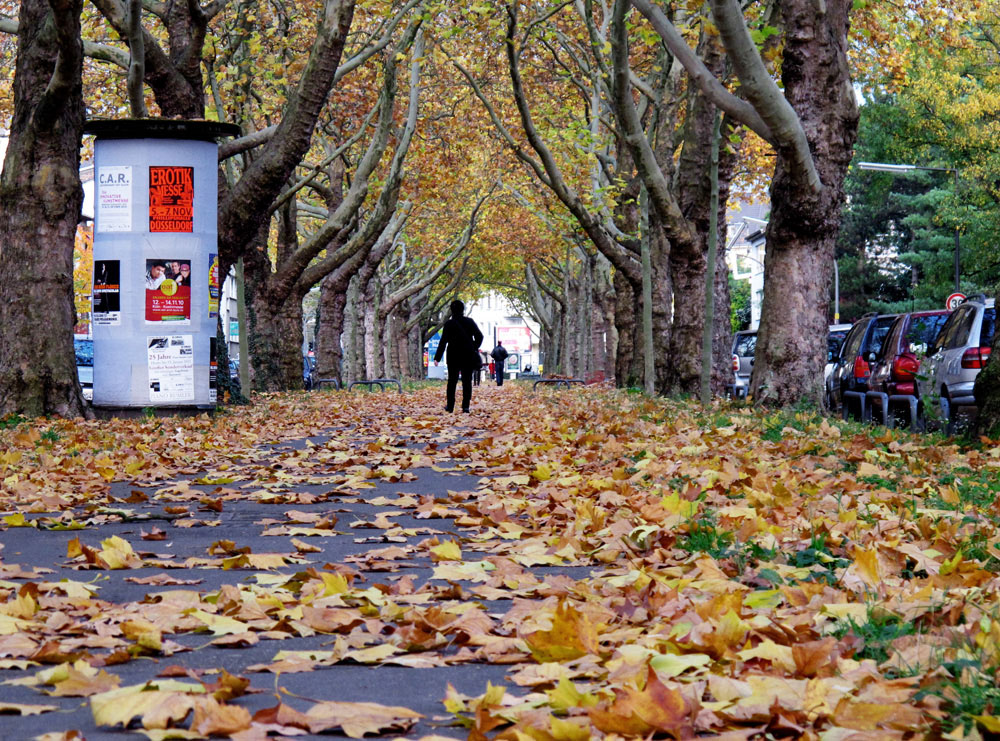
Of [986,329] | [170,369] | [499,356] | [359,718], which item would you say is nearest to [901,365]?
[986,329]

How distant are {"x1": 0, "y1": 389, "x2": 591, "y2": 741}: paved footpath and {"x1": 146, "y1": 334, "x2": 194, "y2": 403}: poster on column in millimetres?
7741

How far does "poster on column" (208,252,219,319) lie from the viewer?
17156mm

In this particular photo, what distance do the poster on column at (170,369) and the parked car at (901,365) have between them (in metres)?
9.01

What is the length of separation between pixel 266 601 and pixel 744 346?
30545 mm

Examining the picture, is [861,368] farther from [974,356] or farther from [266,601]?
[266,601]

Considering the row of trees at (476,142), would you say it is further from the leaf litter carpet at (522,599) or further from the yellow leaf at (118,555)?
the yellow leaf at (118,555)

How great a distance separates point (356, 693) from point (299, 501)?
16.1ft

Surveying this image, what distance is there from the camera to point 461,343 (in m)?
20.2

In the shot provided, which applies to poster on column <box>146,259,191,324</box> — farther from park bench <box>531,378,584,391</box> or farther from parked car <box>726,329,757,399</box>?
park bench <box>531,378,584,391</box>

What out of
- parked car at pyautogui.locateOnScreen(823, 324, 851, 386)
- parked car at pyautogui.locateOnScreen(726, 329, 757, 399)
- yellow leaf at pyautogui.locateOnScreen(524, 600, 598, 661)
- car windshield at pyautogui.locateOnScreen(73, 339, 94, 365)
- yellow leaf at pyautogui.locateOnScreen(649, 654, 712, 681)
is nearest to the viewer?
yellow leaf at pyautogui.locateOnScreen(649, 654, 712, 681)

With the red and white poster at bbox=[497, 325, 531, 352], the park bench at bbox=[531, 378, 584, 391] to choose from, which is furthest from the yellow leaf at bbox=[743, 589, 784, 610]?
the red and white poster at bbox=[497, 325, 531, 352]

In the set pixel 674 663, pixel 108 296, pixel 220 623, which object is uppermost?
pixel 108 296

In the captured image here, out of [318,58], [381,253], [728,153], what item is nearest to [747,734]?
[318,58]

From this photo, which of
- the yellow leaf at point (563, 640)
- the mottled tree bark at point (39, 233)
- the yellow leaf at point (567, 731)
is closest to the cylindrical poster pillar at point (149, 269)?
the mottled tree bark at point (39, 233)
